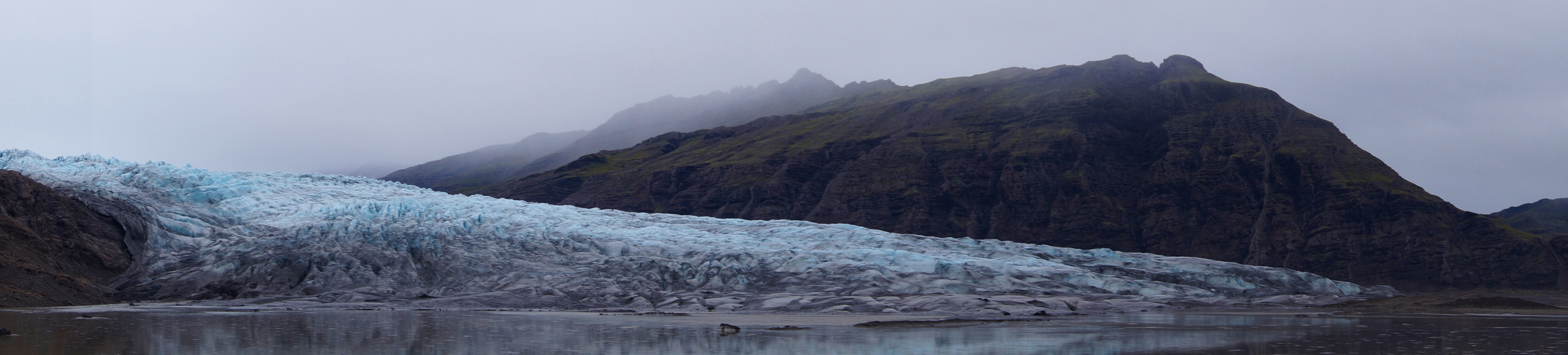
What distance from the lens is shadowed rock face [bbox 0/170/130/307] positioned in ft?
124

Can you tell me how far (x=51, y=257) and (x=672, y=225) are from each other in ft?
105

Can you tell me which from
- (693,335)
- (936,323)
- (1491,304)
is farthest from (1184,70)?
(693,335)

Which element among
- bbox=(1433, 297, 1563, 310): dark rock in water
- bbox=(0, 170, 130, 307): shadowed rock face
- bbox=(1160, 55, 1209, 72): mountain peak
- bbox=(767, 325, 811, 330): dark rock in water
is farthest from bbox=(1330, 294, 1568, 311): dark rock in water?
bbox=(1160, 55, 1209, 72): mountain peak

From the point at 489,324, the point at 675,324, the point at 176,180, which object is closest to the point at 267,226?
the point at 176,180

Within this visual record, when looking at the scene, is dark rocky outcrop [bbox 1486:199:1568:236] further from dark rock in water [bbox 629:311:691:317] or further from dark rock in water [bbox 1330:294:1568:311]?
dark rock in water [bbox 629:311:691:317]

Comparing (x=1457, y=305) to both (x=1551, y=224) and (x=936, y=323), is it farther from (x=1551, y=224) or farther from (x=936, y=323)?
(x=1551, y=224)

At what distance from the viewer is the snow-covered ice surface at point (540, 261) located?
150 ft

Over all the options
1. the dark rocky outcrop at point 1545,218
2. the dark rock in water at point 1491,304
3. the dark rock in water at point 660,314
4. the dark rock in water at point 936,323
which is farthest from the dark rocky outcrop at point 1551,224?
the dark rock in water at point 660,314

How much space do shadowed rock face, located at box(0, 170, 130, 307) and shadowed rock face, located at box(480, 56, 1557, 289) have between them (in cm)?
7362

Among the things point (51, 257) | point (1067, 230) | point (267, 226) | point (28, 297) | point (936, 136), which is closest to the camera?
point (28, 297)

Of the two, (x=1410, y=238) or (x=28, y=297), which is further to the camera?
(x=1410, y=238)

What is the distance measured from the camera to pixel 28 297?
3650 cm

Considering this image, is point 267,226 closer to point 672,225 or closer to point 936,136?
point 672,225

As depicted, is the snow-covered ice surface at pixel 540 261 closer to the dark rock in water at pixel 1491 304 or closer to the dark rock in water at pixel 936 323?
the dark rock in water at pixel 936 323
